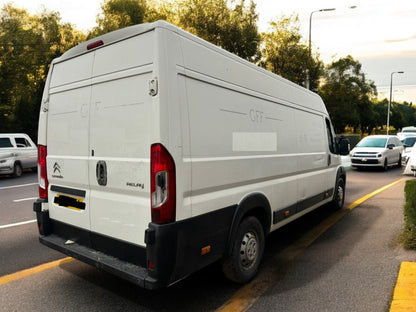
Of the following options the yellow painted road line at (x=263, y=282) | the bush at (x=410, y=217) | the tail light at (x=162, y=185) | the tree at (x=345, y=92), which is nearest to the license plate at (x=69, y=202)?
the tail light at (x=162, y=185)

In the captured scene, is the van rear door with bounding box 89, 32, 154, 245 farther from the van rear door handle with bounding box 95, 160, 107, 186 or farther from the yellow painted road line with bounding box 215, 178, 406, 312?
the yellow painted road line with bounding box 215, 178, 406, 312

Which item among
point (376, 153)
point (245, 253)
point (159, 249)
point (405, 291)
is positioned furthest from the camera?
point (376, 153)

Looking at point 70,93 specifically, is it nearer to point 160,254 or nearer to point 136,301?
point 160,254

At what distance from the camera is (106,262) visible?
310cm

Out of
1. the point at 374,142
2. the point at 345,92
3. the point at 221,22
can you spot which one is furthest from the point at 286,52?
the point at 345,92

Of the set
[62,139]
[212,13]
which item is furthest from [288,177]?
[212,13]

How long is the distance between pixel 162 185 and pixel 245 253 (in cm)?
145

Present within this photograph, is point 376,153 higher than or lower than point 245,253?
higher

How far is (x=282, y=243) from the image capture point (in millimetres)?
5156

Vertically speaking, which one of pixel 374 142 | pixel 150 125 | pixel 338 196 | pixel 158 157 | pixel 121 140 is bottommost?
pixel 338 196

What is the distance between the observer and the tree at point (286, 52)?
27.9m

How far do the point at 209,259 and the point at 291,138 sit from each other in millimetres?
2275

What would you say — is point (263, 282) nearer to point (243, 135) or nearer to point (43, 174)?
point (243, 135)

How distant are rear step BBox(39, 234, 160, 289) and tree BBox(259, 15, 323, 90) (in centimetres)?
2631
